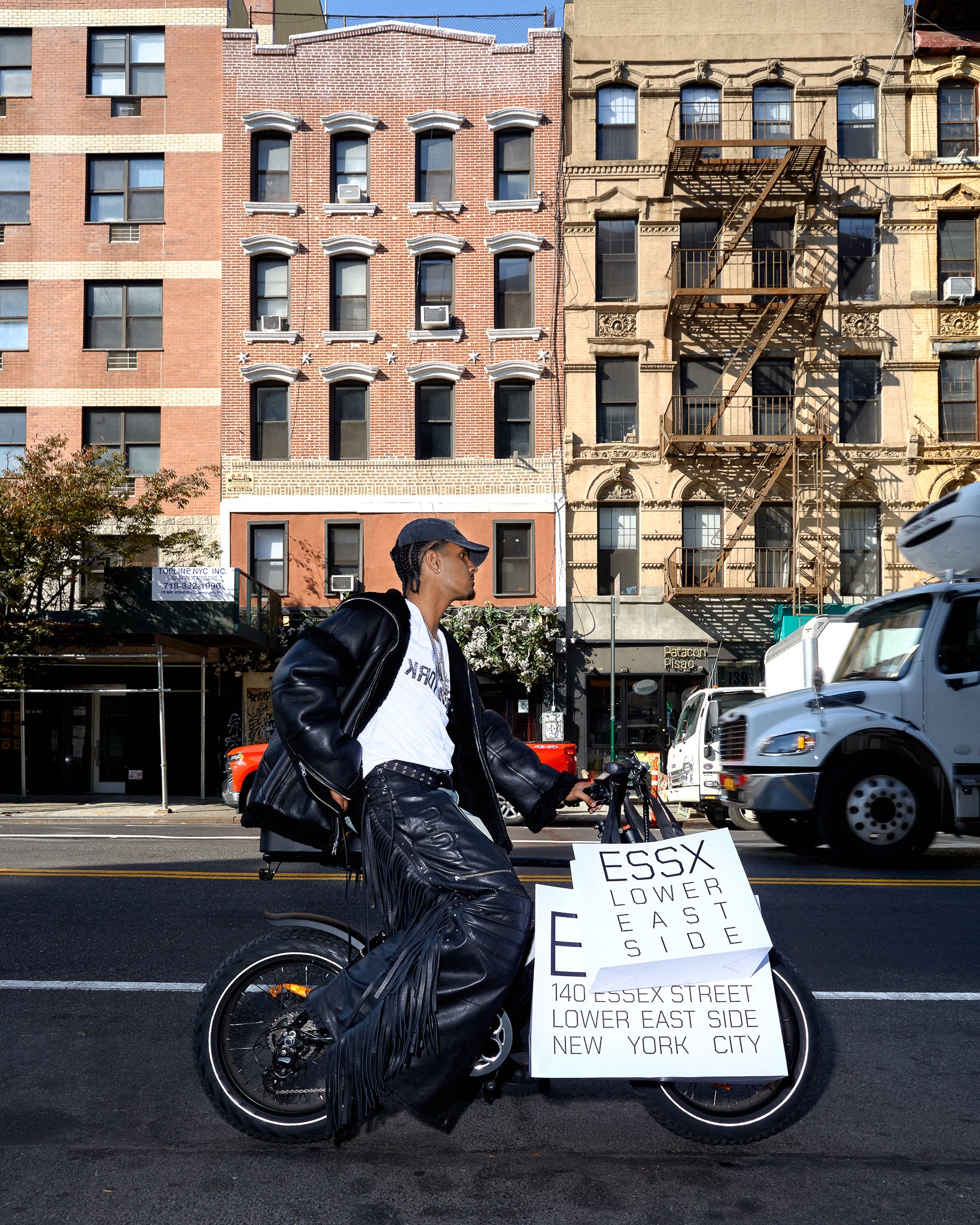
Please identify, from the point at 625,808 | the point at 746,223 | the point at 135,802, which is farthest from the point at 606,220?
the point at 625,808

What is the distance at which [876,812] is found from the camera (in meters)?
10.6

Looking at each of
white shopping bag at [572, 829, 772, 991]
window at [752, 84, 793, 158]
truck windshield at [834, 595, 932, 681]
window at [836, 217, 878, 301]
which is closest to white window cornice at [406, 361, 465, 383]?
window at [752, 84, 793, 158]

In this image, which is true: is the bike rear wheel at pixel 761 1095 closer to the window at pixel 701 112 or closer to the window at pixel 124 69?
the window at pixel 701 112

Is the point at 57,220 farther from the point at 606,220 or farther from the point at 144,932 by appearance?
the point at 144,932

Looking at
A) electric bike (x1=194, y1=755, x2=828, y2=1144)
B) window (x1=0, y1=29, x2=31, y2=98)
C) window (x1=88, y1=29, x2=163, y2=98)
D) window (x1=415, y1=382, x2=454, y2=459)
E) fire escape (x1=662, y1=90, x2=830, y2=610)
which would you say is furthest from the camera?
window (x1=0, y1=29, x2=31, y2=98)

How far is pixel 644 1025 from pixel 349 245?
1001 inches

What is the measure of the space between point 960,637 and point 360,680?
873 centimetres

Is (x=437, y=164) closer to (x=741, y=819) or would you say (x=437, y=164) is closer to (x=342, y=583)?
(x=342, y=583)

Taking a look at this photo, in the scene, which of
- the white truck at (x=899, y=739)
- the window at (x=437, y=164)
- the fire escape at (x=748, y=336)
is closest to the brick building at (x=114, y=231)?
the window at (x=437, y=164)

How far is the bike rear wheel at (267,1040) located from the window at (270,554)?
75.5 feet

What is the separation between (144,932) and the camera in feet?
22.5

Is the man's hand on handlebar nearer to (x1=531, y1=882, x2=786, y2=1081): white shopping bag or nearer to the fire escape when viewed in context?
(x1=531, y1=882, x2=786, y2=1081): white shopping bag

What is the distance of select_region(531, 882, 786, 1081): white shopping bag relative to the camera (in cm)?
332

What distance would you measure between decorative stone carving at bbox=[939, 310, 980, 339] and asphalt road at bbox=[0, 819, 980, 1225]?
22731mm
